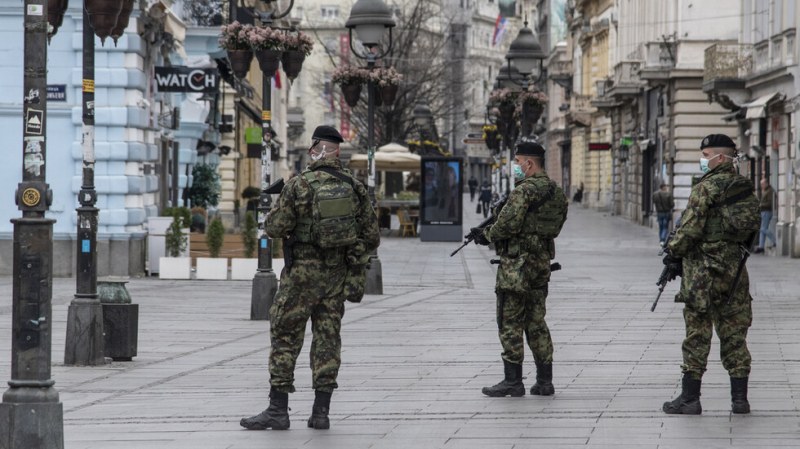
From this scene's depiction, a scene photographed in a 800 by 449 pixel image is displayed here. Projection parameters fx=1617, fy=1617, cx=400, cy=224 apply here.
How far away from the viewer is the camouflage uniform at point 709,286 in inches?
399

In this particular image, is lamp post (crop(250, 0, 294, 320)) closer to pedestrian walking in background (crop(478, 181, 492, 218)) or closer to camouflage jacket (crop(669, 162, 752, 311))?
camouflage jacket (crop(669, 162, 752, 311))

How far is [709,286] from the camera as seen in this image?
1014cm

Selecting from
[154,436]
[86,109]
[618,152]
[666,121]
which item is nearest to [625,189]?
[618,152]

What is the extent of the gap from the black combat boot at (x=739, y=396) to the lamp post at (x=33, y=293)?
4.26 m

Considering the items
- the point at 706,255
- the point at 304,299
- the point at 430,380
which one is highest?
the point at 706,255

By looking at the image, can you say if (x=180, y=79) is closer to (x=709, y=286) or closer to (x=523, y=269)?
(x=523, y=269)

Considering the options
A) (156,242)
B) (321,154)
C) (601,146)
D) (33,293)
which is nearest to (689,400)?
(321,154)

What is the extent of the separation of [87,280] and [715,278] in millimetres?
5704

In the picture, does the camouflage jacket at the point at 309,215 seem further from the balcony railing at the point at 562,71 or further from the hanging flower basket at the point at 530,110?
the balcony railing at the point at 562,71

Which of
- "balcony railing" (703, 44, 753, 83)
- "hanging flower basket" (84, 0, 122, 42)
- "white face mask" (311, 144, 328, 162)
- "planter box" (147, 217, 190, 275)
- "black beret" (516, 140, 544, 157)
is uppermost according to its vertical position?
"balcony railing" (703, 44, 753, 83)

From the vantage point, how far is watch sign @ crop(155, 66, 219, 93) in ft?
92.3

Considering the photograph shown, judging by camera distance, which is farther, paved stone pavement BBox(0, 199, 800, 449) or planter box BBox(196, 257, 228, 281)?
planter box BBox(196, 257, 228, 281)

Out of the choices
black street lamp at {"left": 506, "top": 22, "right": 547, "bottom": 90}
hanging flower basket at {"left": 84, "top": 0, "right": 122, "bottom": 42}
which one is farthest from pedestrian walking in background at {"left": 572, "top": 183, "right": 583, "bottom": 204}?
hanging flower basket at {"left": 84, "top": 0, "right": 122, "bottom": 42}

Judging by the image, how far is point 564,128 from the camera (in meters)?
94.9
